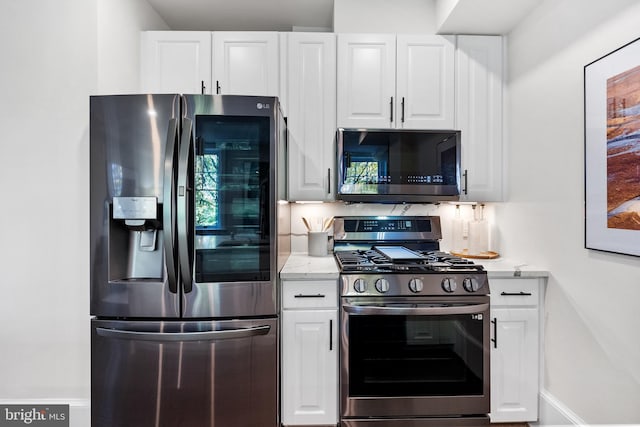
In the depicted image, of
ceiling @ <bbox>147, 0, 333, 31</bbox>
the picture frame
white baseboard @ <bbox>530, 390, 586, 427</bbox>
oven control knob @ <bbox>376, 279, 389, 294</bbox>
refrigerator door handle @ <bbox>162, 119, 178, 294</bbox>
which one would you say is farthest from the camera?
ceiling @ <bbox>147, 0, 333, 31</bbox>

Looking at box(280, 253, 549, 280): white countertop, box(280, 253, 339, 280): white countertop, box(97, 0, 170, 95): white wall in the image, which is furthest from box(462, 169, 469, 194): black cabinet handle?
box(97, 0, 170, 95): white wall

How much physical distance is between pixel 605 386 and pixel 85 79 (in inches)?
121

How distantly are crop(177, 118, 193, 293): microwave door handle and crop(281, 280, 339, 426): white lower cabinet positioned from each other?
53 centimetres

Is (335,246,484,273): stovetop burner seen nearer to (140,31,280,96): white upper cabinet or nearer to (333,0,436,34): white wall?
(140,31,280,96): white upper cabinet

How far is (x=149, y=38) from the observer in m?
2.23

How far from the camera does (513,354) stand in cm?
187

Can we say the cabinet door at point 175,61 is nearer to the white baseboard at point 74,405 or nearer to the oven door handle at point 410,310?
the oven door handle at point 410,310

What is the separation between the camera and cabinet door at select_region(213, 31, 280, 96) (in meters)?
2.23

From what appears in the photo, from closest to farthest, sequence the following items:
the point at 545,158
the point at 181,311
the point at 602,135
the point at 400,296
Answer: the point at 602,135, the point at 181,311, the point at 400,296, the point at 545,158

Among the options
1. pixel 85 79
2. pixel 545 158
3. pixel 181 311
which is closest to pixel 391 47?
pixel 545 158

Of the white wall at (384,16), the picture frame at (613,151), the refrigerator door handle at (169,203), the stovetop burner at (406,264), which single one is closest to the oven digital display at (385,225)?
the stovetop burner at (406,264)

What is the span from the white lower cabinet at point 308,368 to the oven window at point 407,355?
0.38 ft

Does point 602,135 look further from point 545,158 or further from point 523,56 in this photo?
point 523,56

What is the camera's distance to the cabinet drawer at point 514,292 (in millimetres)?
1873
